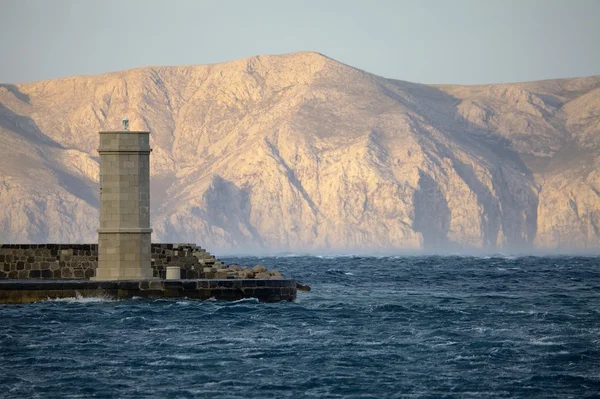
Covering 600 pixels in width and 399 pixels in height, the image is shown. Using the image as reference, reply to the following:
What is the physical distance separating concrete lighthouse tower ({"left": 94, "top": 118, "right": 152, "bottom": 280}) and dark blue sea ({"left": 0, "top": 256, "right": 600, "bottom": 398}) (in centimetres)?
176

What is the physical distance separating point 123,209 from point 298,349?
12.2 metres

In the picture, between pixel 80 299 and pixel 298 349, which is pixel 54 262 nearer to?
pixel 80 299

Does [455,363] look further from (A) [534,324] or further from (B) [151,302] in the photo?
(B) [151,302]

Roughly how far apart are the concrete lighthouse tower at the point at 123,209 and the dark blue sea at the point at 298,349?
5.76 ft

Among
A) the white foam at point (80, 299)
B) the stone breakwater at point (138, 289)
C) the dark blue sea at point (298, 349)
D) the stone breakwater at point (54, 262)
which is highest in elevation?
the stone breakwater at point (54, 262)

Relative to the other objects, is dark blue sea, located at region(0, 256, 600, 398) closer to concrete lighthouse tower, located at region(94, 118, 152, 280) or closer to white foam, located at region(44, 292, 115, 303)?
white foam, located at region(44, 292, 115, 303)

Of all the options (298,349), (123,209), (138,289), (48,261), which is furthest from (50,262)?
(298,349)

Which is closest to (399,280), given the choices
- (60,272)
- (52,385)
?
(60,272)

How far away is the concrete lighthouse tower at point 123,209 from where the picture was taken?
Result: 45.7 meters

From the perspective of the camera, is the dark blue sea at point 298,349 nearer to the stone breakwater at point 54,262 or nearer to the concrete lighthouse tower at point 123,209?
the concrete lighthouse tower at point 123,209

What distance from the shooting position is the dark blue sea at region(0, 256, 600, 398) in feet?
96.7

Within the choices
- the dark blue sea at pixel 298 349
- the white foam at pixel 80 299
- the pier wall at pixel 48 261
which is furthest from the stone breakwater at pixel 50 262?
the dark blue sea at pixel 298 349

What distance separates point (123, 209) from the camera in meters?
45.7

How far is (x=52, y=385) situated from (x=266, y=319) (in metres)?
13.5
